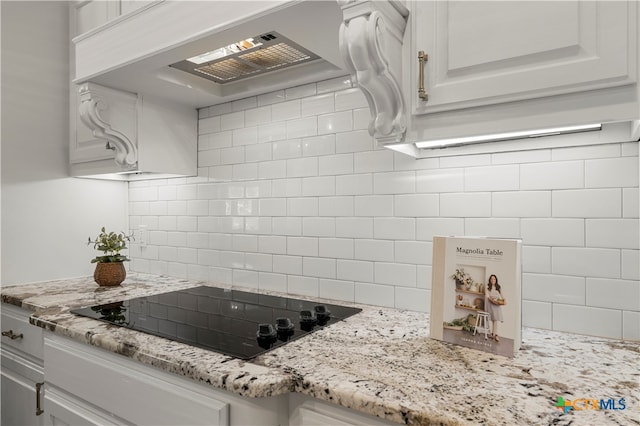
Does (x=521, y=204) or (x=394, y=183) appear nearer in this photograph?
(x=521, y=204)

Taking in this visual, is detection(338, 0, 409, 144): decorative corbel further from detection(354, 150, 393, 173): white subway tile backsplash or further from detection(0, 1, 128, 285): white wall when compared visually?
detection(0, 1, 128, 285): white wall

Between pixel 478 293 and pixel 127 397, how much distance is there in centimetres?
103

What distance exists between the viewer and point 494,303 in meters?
0.98

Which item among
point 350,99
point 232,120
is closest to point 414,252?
point 350,99

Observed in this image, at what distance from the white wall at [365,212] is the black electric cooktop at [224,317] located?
20 centimetres

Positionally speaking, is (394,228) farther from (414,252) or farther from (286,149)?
(286,149)

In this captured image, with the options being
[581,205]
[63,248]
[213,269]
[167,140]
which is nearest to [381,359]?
[581,205]

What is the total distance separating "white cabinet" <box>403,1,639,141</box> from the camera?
0.81 m

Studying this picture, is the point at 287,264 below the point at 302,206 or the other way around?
below

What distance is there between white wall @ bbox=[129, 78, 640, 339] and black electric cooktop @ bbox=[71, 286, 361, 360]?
0.20 meters

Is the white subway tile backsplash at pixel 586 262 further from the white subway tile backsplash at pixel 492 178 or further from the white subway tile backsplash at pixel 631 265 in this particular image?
the white subway tile backsplash at pixel 492 178

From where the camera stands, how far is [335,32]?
1237mm

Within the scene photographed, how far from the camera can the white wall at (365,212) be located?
3.67 feet

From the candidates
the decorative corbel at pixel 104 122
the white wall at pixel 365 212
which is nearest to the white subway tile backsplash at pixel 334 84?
the white wall at pixel 365 212
